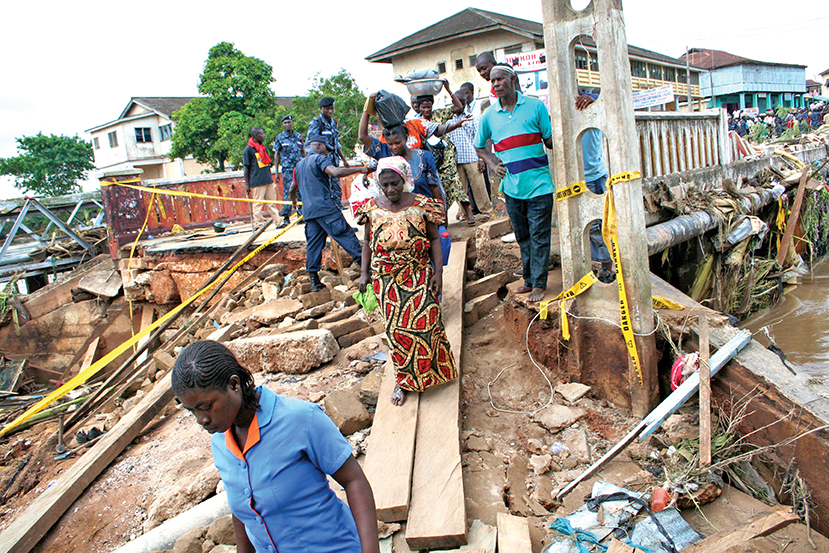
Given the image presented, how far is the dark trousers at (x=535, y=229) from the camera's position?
4.32 metres

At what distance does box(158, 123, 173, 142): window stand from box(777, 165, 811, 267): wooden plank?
33.4m

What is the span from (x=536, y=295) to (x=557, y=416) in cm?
103

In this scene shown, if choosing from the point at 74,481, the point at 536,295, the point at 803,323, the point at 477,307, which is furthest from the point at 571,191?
the point at 803,323

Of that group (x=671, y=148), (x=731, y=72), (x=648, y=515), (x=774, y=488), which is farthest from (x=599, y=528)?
(x=731, y=72)

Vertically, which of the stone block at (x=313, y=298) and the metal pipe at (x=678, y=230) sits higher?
the metal pipe at (x=678, y=230)

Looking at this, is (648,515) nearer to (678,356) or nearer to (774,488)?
(774,488)

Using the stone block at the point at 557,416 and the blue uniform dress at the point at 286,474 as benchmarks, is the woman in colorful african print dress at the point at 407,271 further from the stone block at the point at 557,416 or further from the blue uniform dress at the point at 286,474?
the blue uniform dress at the point at 286,474

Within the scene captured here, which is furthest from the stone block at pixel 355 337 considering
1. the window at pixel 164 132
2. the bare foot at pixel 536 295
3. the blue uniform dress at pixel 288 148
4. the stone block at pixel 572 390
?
the window at pixel 164 132

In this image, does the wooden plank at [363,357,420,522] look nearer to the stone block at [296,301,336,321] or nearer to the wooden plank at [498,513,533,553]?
the wooden plank at [498,513,533,553]

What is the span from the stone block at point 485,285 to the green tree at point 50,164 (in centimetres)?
3601

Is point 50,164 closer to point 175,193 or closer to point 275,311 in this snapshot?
point 175,193

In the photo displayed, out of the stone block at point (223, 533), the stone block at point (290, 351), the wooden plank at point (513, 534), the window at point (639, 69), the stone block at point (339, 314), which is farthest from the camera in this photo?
the window at point (639, 69)

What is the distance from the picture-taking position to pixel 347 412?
3934 millimetres

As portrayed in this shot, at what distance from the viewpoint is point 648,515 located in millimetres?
2992
